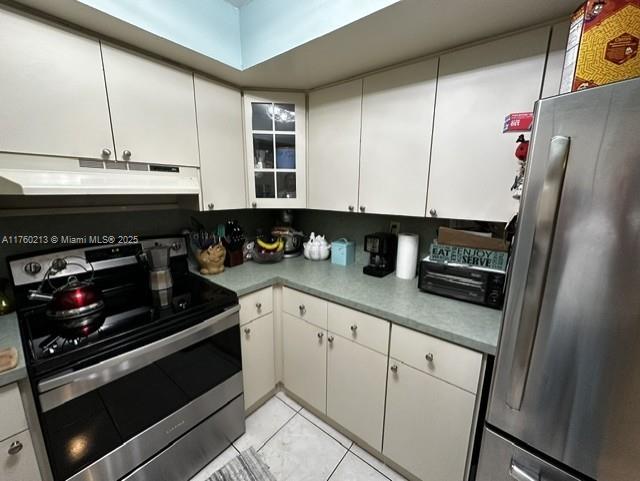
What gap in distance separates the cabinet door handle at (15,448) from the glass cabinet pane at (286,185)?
1.55 metres

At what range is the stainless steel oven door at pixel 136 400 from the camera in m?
0.87

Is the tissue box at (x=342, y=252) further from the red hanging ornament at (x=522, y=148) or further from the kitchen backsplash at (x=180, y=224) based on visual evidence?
the red hanging ornament at (x=522, y=148)

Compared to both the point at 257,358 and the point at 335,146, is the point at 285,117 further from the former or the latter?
the point at 257,358

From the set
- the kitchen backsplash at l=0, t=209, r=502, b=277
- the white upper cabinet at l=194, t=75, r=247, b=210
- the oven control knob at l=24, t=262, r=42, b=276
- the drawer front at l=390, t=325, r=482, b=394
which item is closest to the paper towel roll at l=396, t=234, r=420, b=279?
the kitchen backsplash at l=0, t=209, r=502, b=277

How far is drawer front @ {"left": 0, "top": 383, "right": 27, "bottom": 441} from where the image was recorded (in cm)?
80

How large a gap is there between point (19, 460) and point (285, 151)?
1.80m

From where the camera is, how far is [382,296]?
1.31m

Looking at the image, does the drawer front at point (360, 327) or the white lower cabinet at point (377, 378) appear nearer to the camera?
the white lower cabinet at point (377, 378)

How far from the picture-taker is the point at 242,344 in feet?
4.91

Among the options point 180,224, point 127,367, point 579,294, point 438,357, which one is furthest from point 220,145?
point 579,294

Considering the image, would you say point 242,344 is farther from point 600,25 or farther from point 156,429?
point 600,25

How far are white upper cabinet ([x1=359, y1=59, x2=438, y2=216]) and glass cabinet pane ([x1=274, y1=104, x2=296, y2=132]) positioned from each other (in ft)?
1.66

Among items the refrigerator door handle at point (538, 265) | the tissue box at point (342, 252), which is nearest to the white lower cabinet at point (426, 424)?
the refrigerator door handle at point (538, 265)

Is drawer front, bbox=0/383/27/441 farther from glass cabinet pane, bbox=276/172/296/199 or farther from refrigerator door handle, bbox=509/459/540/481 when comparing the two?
refrigerator door handle, bbox=509/459/540/481
